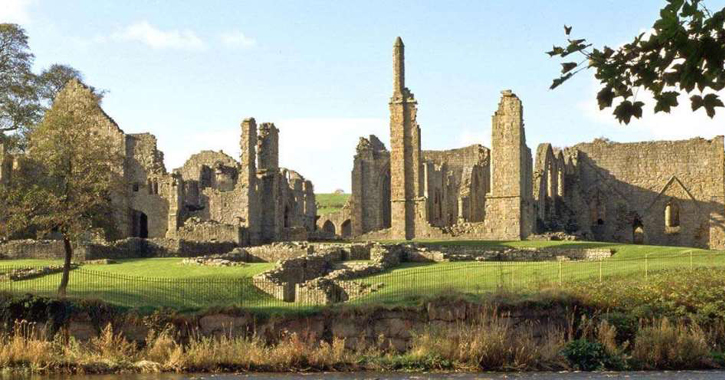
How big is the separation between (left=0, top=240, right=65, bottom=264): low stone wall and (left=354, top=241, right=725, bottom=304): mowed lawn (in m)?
12.6

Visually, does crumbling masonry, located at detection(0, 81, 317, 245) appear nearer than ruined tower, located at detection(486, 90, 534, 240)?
No

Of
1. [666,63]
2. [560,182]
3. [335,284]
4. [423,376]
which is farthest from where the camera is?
[560,182]

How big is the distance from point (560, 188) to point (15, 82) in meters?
32.4

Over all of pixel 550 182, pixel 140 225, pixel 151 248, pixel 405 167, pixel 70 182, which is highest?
pixel 405 167

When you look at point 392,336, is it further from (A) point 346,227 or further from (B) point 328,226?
(B) point 328,226

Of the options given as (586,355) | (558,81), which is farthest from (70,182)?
(558,81)

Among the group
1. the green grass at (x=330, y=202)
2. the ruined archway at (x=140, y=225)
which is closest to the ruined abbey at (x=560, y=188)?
the ruined archway at (x=140, y=225)

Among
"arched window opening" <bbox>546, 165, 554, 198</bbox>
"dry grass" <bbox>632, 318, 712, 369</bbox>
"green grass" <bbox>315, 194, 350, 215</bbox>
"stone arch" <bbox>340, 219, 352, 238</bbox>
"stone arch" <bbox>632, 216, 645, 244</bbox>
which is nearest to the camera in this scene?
"dry grass" <bbox>632, 318, 712, 369</bbox>

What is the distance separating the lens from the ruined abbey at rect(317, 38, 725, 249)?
45.0 meters

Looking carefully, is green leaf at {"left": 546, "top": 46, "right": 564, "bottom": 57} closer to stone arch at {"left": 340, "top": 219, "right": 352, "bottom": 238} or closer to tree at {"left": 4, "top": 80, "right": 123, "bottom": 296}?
tree at {"left": 4, "top": 80, "right": 123, "bottom": 296}

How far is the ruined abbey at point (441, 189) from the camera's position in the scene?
134ft

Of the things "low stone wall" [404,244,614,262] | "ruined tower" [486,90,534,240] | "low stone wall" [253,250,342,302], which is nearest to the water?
"low stone wall" [253,250,342,302]

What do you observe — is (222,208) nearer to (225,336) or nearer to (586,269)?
(586,269)

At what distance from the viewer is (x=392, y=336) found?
1842 centimetres
